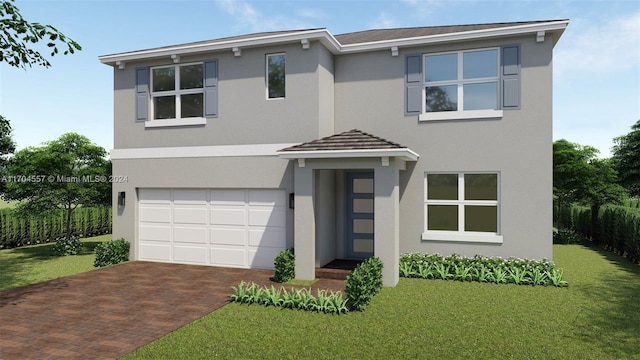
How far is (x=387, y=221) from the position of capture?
34.2 feet

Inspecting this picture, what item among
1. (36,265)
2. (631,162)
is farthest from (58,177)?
(631,162)

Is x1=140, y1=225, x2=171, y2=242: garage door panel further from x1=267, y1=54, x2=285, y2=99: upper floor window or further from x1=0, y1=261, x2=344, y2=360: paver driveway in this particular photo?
x1=267, y1=54, x2=285, y2=99: upper floor window

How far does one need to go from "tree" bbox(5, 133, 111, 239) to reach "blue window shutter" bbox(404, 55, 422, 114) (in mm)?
12461

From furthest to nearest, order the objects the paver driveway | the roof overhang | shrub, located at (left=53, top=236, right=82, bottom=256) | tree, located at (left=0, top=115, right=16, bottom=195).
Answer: tree, located at (left=0, top=115, right=16, bottom=195)
shrub, located at (left=53, top=236, right=82, bottom=256)
the roof overhang
the paver driveway

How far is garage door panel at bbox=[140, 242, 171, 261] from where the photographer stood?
13.7 meters

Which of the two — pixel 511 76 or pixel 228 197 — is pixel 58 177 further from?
pixel 511 76

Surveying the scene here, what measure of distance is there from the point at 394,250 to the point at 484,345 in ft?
12.7

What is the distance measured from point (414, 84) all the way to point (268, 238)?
6.19 m

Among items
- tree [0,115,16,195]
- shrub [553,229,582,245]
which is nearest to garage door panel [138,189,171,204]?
shrub [553,229,582,245]

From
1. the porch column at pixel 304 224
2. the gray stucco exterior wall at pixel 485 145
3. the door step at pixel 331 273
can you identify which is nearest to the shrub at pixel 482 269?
the gray stucco exterior wall at pixel 485 145

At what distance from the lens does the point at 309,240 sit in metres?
11.0

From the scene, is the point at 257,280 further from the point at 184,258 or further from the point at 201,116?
the point at 201,116

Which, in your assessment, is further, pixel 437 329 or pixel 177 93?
pixel 177 93

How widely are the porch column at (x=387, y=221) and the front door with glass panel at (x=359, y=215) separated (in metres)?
2.26
